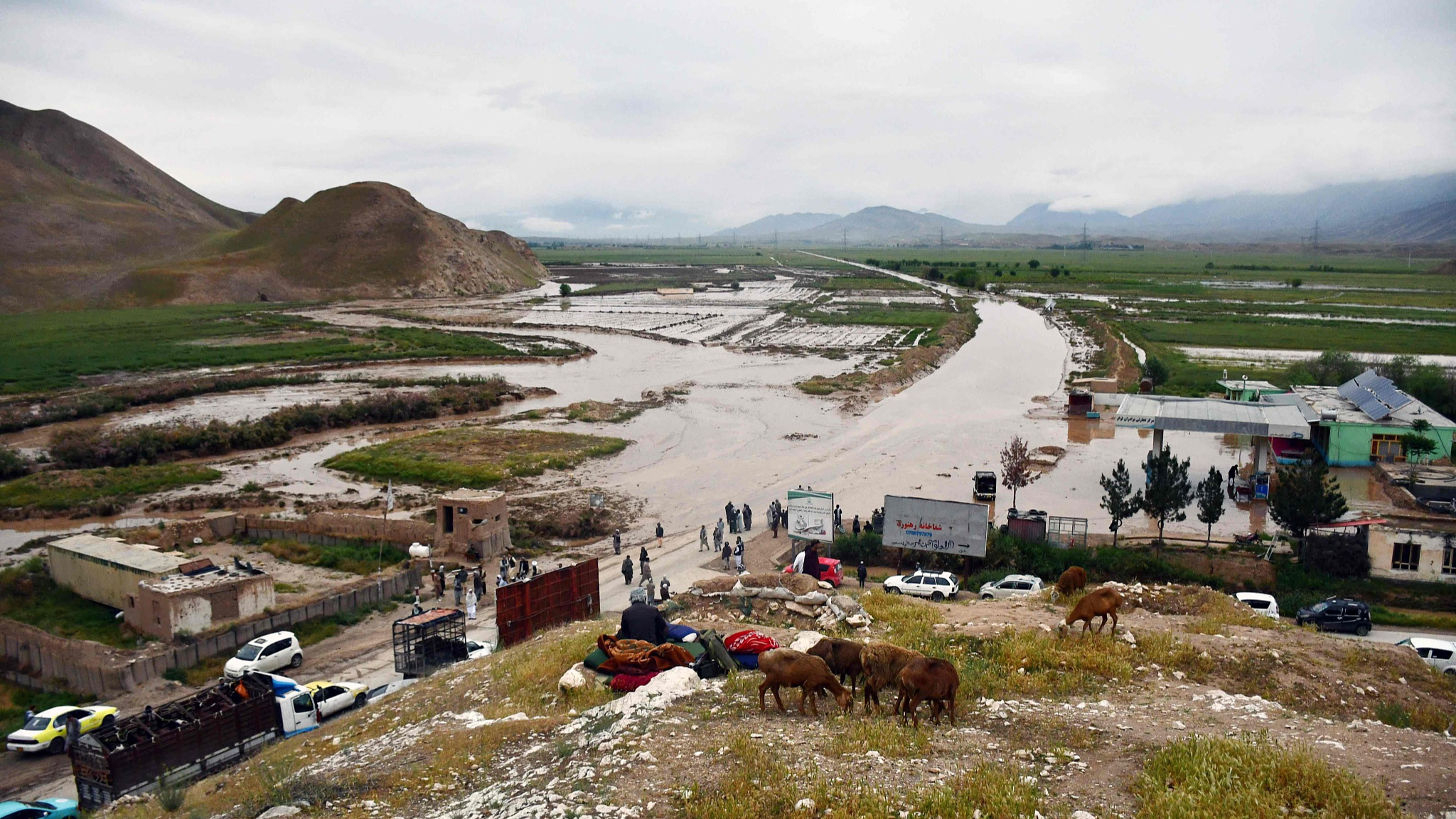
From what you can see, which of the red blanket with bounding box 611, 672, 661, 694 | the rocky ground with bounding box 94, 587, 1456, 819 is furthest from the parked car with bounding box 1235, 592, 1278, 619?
the red blanket with bounding box 611, 672, 661, 694

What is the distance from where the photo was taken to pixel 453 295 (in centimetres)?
12506

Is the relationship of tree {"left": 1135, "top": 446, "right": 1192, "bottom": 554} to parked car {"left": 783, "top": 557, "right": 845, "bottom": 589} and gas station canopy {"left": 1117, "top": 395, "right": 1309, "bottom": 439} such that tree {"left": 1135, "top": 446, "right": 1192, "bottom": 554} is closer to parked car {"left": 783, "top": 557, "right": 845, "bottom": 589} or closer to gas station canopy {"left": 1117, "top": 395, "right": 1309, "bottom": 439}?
gas station canopy {"left": 1117, "top": 395, "right": 1309, "bottom": 439}

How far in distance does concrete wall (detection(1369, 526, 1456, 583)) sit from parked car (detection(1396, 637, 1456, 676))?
6.41m

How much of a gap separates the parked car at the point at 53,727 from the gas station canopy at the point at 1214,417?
3277cm

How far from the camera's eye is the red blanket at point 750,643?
39.3 ft

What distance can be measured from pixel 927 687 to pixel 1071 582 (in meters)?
6.99

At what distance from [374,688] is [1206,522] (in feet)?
78.2

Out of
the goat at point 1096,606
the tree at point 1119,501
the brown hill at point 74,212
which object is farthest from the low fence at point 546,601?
the brown hill at point 74,212

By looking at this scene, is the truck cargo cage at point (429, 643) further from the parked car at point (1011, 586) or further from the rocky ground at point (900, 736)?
the parked car at point (1011, 586)

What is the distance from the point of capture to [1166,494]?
87.0 feet

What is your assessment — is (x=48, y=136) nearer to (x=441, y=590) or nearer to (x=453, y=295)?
(x=453, y=295)

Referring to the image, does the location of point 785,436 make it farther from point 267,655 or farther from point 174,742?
point 174,742

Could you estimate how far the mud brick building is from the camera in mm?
26828

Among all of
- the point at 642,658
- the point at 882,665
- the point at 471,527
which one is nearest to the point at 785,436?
the point at 471,527
